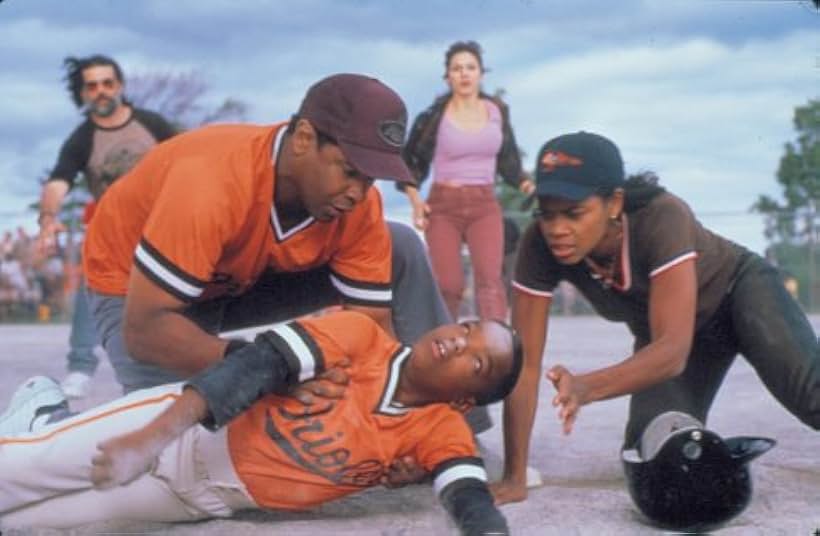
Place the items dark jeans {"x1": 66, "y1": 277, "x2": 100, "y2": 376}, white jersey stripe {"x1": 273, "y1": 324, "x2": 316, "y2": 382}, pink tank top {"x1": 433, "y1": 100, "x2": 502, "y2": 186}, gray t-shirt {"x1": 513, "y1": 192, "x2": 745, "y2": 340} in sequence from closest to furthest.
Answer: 1. white jersey stripe {"x1": 273, "y1": 324, "x2": 316, "y2": 382}
2. gray t-shirt {"x1": 513, "y1": 192, "x2": 745, "y2": 340}
3. dark jeans {"x1": 66, "y1": 277, "x2": 100, "y2": 376}
4. pink tank top {"x1": 433, "y1": 100, "x2": 502, "y2": 186}

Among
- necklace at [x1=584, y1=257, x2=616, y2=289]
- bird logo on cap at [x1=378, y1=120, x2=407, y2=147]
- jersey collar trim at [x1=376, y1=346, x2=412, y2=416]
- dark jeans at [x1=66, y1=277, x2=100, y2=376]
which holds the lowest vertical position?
dark jeans at [x1=66, y1=277, x2=100, y2=376]

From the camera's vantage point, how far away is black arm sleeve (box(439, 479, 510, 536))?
339 cm

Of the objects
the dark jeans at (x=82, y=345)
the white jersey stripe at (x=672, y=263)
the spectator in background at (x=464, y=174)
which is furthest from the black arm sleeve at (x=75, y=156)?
the white jersey stripe at (x=672, y=263)

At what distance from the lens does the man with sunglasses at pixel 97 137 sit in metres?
6.74

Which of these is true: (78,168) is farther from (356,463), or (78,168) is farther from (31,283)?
(31,283)

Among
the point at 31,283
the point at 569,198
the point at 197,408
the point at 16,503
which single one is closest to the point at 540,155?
the point at 569,198

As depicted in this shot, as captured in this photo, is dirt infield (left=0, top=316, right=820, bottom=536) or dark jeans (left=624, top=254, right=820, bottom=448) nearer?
dirt infield (left=0, top=316, right=820, bottom=536)

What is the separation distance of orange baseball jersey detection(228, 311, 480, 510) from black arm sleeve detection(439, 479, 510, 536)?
0.04 metres

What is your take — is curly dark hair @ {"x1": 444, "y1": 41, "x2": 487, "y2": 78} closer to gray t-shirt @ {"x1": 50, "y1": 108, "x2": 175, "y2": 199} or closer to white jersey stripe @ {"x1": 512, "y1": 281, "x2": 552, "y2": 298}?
gray t-shirt @ {"x1": 50, "y1": 108, "x2": 175, "y2": 199}

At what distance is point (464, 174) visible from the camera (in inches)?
327

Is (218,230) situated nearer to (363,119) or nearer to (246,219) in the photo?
(246,219)

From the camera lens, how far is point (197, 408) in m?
3.34

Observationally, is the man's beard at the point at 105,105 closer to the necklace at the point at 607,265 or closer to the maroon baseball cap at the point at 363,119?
the maroon baseball cap at the point at 363,119

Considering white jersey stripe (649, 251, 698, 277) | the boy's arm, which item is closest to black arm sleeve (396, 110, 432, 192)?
white jersey stripe (649, 251, 698, 277)
